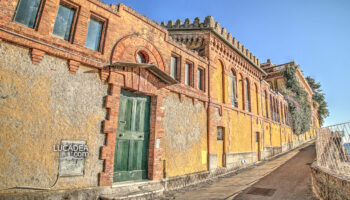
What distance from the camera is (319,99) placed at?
40000 mm

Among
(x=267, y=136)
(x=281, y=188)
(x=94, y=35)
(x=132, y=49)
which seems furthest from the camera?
(x=267, y=136)

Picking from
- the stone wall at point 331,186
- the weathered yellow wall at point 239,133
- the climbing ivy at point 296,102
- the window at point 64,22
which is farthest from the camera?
the climbing ivy at point 296,102

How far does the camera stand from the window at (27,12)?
451cm

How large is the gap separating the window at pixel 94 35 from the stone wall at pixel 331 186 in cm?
737

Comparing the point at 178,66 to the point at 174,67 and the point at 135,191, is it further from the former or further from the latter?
the point at 135,191

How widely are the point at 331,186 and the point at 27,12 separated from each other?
29.6 feet

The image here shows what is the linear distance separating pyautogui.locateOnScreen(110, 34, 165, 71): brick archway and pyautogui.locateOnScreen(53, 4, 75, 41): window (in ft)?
4.55

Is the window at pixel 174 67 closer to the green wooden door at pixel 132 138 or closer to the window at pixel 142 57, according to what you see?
the window at pixel 142 57

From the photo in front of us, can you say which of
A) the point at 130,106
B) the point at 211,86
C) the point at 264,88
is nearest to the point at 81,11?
the point at 130,106

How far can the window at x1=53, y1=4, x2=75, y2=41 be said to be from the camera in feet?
16.8

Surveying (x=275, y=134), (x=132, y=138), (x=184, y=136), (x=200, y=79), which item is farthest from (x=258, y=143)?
(x=132, y=138)

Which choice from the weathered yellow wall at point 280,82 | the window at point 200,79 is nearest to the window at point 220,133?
the window at point 200,79

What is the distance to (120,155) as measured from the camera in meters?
5.83

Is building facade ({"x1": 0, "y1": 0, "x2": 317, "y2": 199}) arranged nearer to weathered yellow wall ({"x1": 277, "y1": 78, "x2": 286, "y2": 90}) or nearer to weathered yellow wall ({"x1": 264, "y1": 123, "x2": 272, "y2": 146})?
weathered yellow wall ({"x1": 264, "y1": 123, "x2": 272, "y2": 146})
